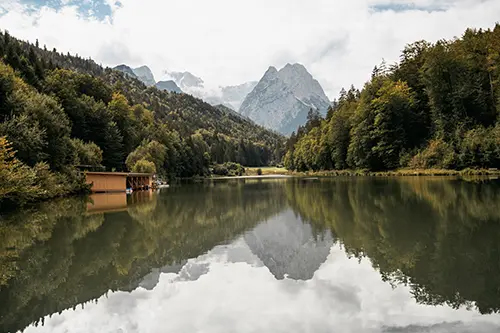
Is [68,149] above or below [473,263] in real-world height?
above

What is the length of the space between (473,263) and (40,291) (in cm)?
954

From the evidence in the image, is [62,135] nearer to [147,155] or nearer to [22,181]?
[22,181]

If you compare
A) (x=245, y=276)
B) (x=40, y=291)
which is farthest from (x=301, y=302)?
(x=40, y=291)

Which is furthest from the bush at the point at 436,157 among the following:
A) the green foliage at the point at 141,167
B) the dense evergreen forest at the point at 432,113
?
the green foliage at the point at 141,167

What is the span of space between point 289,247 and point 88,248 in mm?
6584

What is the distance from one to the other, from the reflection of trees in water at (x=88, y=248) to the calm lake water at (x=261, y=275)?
0.05 meters

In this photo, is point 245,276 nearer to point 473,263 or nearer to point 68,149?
point 473,263

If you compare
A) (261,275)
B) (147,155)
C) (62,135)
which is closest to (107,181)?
(62,135)

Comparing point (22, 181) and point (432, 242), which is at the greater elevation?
point (22, 181)

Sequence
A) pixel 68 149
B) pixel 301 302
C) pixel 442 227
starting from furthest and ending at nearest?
pixel 68 149, pixel 442 227, pixel 301 302

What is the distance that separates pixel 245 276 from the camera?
9.61m

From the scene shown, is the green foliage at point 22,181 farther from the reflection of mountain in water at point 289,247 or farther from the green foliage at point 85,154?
the reflection of mountain in water at point 289,247

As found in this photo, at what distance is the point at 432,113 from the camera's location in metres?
61.4

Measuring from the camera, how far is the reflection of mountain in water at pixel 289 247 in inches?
394
